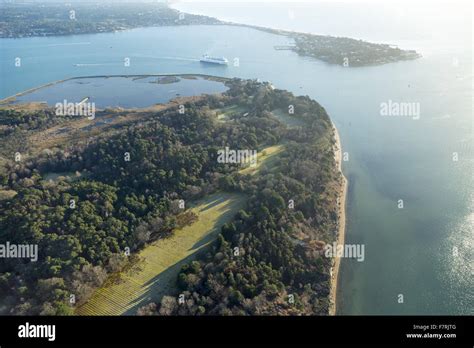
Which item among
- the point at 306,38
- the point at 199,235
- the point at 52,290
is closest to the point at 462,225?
the point at 199,235

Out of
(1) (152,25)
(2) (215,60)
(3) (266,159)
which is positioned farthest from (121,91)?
(1) (152,25)

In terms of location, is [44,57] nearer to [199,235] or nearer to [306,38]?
[306,38]

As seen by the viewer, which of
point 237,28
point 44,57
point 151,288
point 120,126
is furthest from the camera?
point 237,28

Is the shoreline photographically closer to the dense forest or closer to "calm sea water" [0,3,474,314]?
"calm sea water" [0,3,474,314]

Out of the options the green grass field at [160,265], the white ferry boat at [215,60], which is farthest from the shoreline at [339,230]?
the white ferry boat at [215,60]

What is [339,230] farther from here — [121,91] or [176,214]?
[121,91]

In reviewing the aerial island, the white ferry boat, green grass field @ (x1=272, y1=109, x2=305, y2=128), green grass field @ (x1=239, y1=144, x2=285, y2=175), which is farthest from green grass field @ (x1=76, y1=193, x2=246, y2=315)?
the aerial island

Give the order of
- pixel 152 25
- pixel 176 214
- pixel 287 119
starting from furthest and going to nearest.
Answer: pixel 152 25
pixel 287 119
pixel 176 214

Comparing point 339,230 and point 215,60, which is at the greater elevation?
point 215,60
